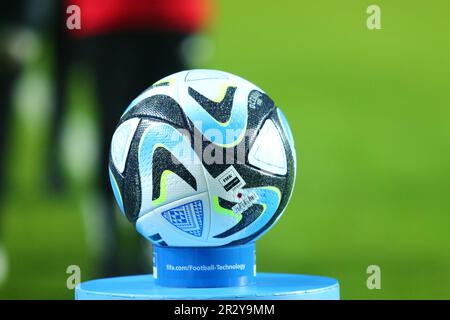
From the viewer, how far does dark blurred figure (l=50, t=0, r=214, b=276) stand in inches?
249

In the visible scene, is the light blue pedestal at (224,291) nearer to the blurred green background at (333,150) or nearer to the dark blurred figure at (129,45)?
the blurred green background at (333,150)

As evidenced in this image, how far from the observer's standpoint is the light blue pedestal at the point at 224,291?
3592 mm

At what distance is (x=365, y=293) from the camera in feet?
20.5

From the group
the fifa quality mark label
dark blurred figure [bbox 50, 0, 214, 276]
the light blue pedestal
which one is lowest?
the light blue pedestal

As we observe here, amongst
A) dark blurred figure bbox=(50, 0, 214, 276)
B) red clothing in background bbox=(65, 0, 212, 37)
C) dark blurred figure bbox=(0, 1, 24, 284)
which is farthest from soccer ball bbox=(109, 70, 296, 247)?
dark blurred figure bbox=(0, 1, 24, 284)

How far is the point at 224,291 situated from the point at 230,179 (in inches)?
17.4

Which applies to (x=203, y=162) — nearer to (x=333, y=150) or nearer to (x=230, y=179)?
(x=230, y=179)

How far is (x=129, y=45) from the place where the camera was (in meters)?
6.40

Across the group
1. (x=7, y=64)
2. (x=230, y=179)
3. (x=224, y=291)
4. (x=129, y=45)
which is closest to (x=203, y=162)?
(x=230, y=179)

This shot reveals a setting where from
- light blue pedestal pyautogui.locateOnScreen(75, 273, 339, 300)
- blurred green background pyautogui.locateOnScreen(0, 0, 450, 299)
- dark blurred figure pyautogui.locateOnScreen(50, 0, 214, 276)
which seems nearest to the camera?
light blue pedestal pyautogui.locateOnScreen(75, 273, 339, 300)

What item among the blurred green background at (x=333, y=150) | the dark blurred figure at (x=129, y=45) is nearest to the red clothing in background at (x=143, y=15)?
the dark blurred figure at (x=129, y=45)

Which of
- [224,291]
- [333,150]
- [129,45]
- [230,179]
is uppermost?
[129,45]

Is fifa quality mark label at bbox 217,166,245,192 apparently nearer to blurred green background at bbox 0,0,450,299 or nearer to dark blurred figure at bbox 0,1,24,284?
blurred green background at bbox 0,0,450,299

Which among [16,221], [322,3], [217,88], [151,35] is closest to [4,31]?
[151,35]
